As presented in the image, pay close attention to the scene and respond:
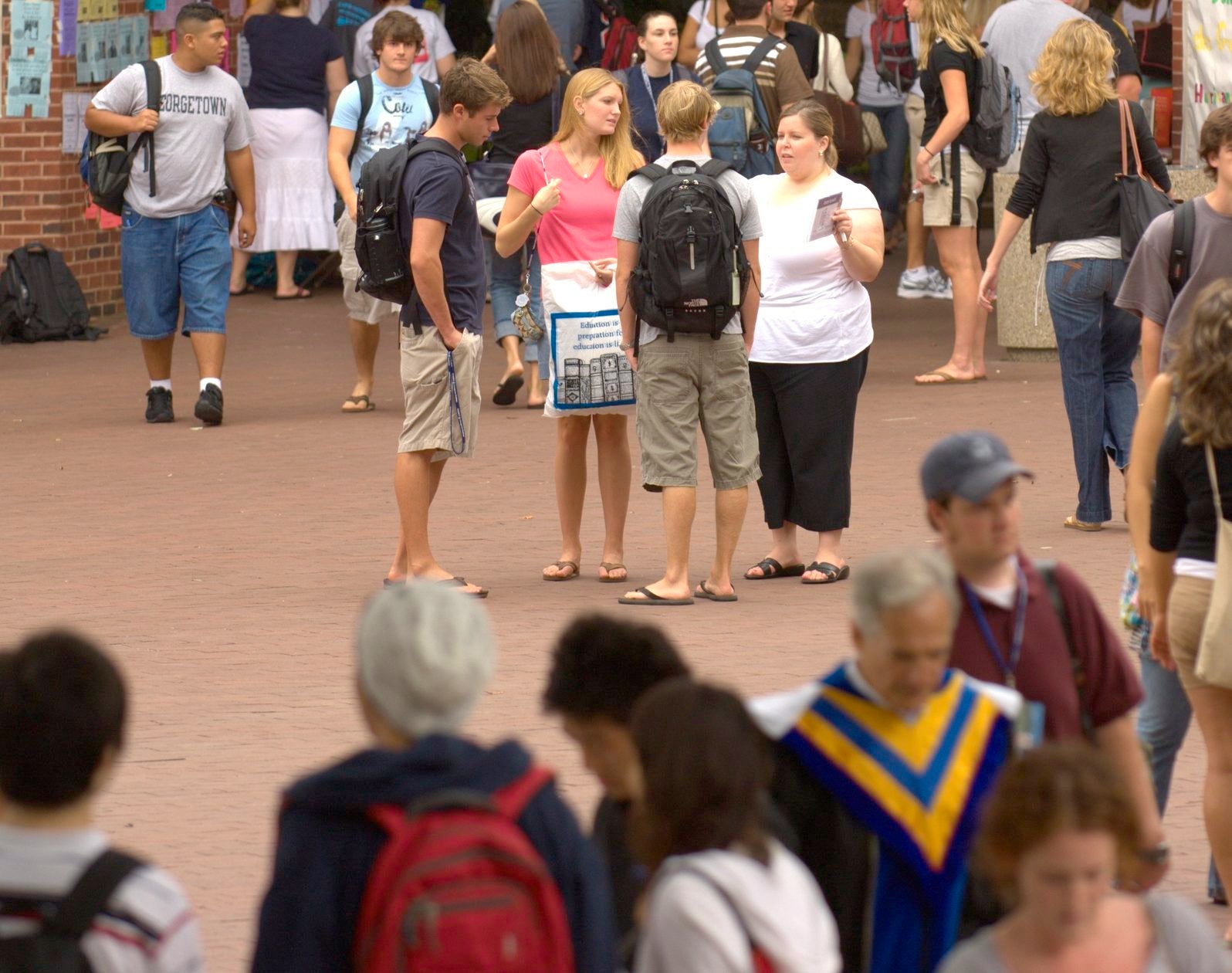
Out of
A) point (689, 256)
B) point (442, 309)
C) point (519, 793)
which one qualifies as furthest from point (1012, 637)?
point (442, 309)

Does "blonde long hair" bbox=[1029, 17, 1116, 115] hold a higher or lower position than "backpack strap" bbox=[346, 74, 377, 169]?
higher

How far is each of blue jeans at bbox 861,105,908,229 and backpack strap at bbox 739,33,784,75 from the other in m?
5.79

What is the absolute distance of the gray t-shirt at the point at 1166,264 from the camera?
6.77 m

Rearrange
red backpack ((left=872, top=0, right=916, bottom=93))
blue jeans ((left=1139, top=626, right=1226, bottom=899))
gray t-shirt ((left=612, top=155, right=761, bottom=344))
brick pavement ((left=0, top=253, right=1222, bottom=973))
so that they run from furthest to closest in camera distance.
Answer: red backpack ((left=872, top=0, right=916, bottom=93)) → gray t-shirt ((left=612, top=155, right=761, bottom=344)) → brick pavement ((left=0, top=253, right=1222, bottom=973)) → blue jeans ((left=1139, top=626, right=1226, bottom=899))

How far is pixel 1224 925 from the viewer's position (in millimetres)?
4945

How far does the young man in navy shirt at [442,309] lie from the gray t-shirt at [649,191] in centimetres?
60

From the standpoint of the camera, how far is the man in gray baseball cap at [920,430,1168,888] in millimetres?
3676

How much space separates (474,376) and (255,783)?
2541 mm

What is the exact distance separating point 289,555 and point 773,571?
1.98m

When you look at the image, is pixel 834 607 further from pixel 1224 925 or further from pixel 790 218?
pixel 1224 925

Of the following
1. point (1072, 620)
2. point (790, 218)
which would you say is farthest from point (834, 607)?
point (1072, 620)

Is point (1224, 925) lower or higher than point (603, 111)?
lower

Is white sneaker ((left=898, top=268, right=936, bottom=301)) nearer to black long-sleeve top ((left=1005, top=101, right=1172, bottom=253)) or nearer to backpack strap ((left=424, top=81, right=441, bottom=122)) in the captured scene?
backpack strap ((left=424, top=81, right=441, bottom=122))

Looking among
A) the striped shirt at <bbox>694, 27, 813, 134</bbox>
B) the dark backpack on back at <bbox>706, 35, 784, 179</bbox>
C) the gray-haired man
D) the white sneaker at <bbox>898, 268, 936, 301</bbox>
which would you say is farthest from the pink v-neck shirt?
the white sneaker at <bbox>898, 268, 936, 301</bbox>
